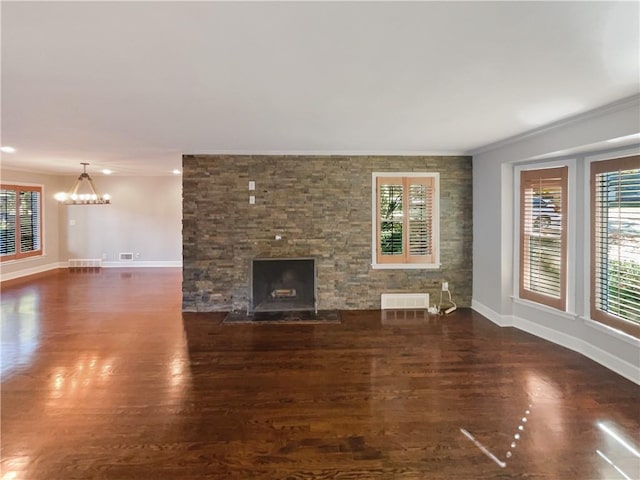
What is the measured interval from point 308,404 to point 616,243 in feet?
11.1

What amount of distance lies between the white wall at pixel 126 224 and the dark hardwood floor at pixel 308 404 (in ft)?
15.5

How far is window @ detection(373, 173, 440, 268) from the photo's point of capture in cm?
538

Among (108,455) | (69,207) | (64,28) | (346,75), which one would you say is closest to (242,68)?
(346,75)

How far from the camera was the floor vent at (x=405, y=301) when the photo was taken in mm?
5410

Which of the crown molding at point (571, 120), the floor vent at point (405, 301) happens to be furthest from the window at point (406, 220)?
the crown molding at point (571, 120)

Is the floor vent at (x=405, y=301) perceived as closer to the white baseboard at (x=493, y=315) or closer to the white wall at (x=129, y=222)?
the white baseboard at (x=493, y=315)

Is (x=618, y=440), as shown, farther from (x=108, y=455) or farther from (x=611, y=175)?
(x=108, y=455)

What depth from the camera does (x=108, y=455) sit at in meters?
2.20

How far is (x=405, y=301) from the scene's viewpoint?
5.41 m

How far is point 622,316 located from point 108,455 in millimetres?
4515

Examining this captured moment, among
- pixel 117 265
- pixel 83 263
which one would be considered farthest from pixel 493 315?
pixel 83 263

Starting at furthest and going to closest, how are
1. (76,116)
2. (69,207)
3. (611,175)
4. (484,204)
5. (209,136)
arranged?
(69,207), (484,204), (209,136), (611,175), (76,116)

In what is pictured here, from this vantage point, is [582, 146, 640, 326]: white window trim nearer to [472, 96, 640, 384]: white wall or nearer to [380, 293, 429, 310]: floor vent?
[472, 96, 640, 384]: white wall

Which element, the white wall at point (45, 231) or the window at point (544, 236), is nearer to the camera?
the window at point (544, 236)
